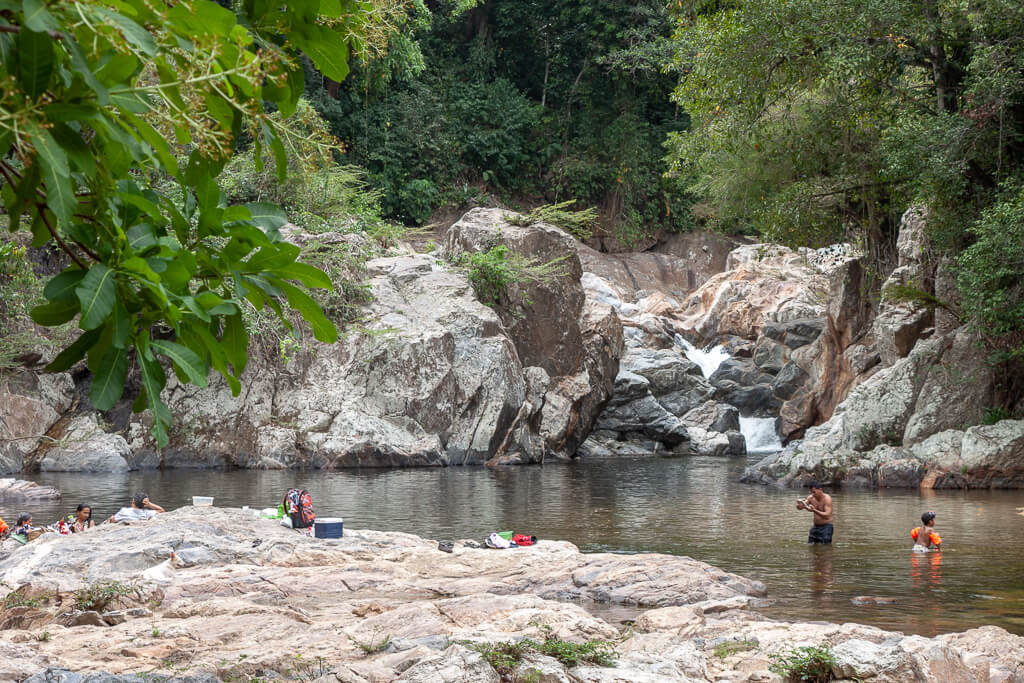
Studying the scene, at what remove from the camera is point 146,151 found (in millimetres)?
2648

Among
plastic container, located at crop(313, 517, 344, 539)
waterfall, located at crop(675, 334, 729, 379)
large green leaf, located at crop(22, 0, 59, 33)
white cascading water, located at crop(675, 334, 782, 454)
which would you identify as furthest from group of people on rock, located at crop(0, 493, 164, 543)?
waterfall, located at crop(675, 334, 729, 379)

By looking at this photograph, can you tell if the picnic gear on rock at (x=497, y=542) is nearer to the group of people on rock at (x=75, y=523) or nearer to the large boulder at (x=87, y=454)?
the group of people on rock at (x=75, y=523)

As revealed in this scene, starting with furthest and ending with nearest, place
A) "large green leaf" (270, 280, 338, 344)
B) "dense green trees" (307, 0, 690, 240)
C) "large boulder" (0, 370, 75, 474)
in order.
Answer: "dense green trees" (307, 0, 690, 240) → "large boulder" (0, 370, 75, 474) → "large green leaf" (270, 280, 338, 344)

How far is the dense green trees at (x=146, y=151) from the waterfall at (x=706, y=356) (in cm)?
→ 3348

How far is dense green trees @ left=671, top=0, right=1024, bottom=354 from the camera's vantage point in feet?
57.3

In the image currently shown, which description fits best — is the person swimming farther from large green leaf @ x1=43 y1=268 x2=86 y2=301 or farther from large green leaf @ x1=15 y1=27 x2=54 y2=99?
large green leaf @ x1=15 y1=27 x2=54 y2=99

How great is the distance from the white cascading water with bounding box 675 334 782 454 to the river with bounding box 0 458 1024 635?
8.28 metres

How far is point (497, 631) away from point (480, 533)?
6.96 meters

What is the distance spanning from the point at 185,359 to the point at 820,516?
37.4 feet

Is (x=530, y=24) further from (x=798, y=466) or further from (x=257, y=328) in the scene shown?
(x=798, y=466)

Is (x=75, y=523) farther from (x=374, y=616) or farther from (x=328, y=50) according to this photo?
(x=328, y=50)

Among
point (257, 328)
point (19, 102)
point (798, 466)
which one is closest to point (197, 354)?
point (19, 102)

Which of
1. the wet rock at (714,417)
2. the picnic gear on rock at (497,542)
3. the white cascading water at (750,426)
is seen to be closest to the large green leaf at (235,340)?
the picnic gear on rock at (497,542)

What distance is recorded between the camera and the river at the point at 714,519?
9547 mm
